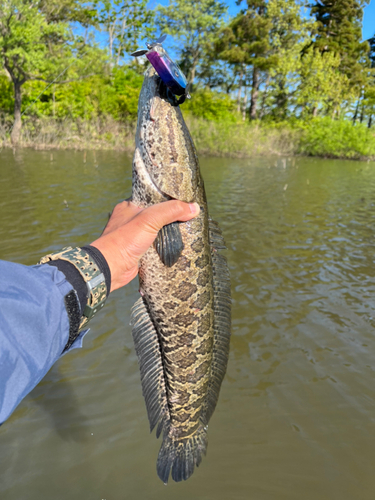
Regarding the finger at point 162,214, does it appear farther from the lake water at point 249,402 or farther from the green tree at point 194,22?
the green tree at point 194,22

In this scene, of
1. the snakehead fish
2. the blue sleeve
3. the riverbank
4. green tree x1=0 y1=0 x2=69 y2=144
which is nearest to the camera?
the blue sleeve

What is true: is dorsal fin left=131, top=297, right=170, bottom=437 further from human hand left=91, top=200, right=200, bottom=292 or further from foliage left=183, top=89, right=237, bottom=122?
foliage left=183, top=89, right=237, bottom=122

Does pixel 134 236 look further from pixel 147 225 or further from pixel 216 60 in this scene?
pixel 216 60

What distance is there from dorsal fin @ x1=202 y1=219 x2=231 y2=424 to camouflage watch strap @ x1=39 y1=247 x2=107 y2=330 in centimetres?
88

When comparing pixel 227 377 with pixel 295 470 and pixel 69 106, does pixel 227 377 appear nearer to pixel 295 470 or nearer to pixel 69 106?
pixel 295 470

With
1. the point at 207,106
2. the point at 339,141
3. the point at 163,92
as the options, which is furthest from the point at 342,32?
the point at 163,92

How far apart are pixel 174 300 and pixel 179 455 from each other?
100 cm

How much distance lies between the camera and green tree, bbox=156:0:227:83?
37.0 m

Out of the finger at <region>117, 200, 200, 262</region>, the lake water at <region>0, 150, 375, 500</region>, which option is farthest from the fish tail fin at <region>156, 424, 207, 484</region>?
the finger at <region>117, 200, 200, 262</region>

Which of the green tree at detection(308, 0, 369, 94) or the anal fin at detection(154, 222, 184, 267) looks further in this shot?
the green tree at detection(308, 0, 369, 94)

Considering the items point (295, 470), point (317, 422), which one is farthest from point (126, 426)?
point (317, 422)

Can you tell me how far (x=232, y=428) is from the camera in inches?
112

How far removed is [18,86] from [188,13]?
25.2 m

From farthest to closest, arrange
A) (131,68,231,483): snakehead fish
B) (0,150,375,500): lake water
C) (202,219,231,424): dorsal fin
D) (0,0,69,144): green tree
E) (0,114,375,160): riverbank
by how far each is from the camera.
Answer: (0,114,375,160): riverbank → (0,0,69,144): green tree → (0,150,375,500): lake water → (202,219,231,424): dorsal fin → (131,68,231,483): snakehead fish
